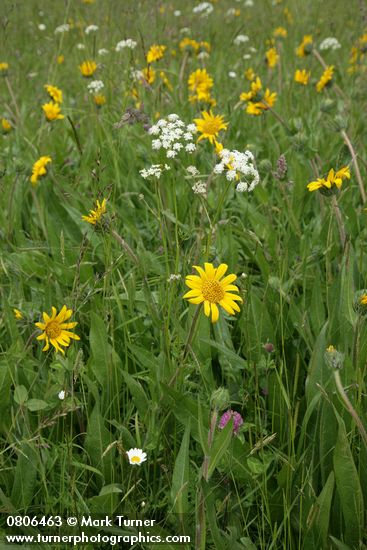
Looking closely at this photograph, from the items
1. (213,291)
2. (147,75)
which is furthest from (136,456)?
(147,75)

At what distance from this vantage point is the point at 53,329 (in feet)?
4.23

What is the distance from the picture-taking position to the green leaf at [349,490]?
105cm

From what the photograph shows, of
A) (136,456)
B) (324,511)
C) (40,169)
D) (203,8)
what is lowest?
(324,511)

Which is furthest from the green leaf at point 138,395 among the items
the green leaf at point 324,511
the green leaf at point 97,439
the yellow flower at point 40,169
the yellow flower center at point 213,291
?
the yellow flower at point 40,169

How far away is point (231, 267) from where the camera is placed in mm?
Result: 1762

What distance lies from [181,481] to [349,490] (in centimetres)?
31

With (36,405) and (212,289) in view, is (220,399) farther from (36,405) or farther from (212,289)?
(36,405)

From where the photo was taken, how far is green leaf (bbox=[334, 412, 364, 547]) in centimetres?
105

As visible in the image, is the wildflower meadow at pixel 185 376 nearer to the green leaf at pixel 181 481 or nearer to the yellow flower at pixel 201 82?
the green leaf at pixel 181 481

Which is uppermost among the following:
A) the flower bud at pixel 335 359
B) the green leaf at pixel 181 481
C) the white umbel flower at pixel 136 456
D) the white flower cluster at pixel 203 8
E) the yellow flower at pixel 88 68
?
the white flower cluster at pixel 203 8

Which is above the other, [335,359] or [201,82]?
[201,82]

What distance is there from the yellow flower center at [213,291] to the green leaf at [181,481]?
0.85 ft

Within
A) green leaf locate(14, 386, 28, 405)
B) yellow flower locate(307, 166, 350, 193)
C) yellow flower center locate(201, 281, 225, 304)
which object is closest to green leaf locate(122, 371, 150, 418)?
green leaf locate(14, 386, 28, 405)

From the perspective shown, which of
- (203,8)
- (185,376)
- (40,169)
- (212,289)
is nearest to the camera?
(212,289)
